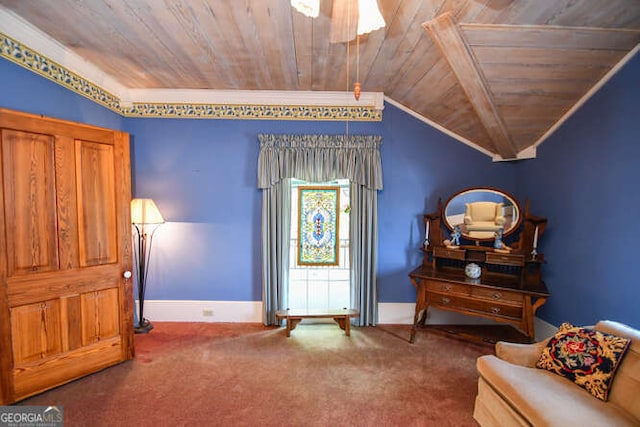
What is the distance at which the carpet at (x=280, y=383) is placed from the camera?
173 cm

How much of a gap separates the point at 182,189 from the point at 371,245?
2.29 metres

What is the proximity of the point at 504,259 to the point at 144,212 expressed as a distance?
11.9 feet

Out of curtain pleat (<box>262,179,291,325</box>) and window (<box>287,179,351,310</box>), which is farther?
window (<box>287,179,351,310</box>)

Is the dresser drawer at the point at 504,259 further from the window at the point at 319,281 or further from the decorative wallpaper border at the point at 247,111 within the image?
the decorative wallpaper border at the point at 247,111

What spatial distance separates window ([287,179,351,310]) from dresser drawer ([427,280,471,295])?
0.98 m

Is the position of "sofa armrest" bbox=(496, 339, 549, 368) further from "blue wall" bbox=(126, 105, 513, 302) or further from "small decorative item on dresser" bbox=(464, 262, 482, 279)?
"blue wall" bbox=(126, 105, 513, 302)

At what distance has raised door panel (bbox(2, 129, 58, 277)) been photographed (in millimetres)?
1774

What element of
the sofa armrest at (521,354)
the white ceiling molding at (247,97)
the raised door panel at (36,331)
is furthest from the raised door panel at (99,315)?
the sofa armrest at (521,354)

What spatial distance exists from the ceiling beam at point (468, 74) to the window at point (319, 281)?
67.8 inches

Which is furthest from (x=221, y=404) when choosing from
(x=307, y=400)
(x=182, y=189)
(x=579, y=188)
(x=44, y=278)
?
(x=579, y=188)

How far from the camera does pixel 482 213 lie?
271 cm

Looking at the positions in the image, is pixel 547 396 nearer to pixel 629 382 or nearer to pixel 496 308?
pixel 629 382

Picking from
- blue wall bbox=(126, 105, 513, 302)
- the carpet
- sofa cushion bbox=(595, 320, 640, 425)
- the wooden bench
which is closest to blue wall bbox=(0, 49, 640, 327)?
blue wall bbox=(126, 105, 513, 302)

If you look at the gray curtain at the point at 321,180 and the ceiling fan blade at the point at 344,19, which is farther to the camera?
the gray curtain at the point at 321,180
